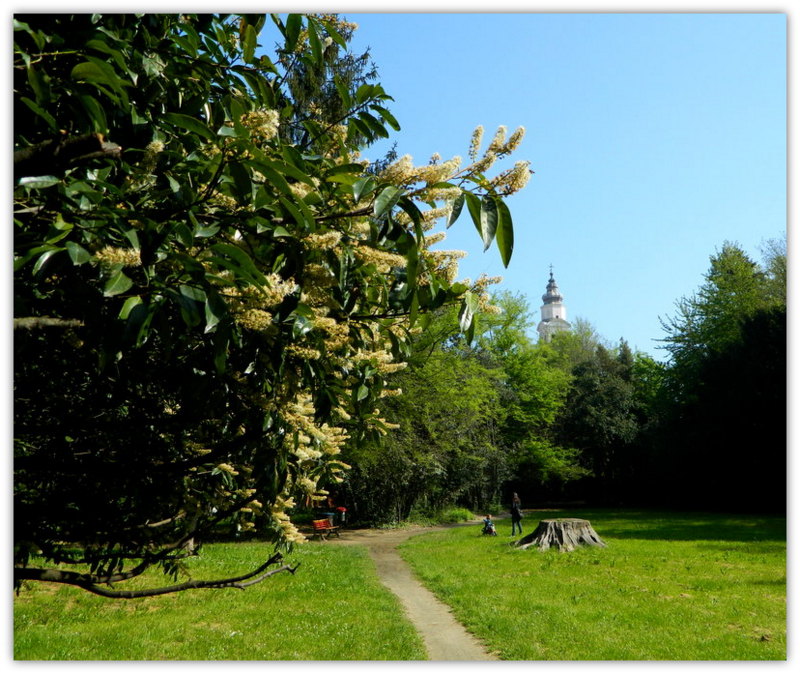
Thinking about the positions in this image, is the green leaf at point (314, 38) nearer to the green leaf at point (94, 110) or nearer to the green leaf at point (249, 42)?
the green leaf at point (249, 42)

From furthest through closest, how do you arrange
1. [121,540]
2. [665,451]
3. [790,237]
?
1. [665,451]
2. [790,237]
3. [121,540]

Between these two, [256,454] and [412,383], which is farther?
[412,383]

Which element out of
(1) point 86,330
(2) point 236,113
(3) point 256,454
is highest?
(2) point 236,113

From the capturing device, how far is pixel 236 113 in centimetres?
177

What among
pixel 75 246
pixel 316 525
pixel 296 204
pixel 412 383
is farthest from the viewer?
pixel 412 383

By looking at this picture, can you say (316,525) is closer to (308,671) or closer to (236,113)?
(308,671)

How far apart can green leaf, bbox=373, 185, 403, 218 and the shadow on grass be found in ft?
46.2

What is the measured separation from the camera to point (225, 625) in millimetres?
6773

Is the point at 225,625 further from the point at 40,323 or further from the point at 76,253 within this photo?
the point at 76,253

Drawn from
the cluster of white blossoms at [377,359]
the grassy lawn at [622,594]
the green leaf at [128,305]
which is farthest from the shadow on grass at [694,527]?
the green leaf at [128,305]

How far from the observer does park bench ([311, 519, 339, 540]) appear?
16391 millimetres

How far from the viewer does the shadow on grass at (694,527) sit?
50.7ft

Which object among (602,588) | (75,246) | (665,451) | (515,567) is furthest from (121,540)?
(665,451)

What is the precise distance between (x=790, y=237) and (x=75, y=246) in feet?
8.91
